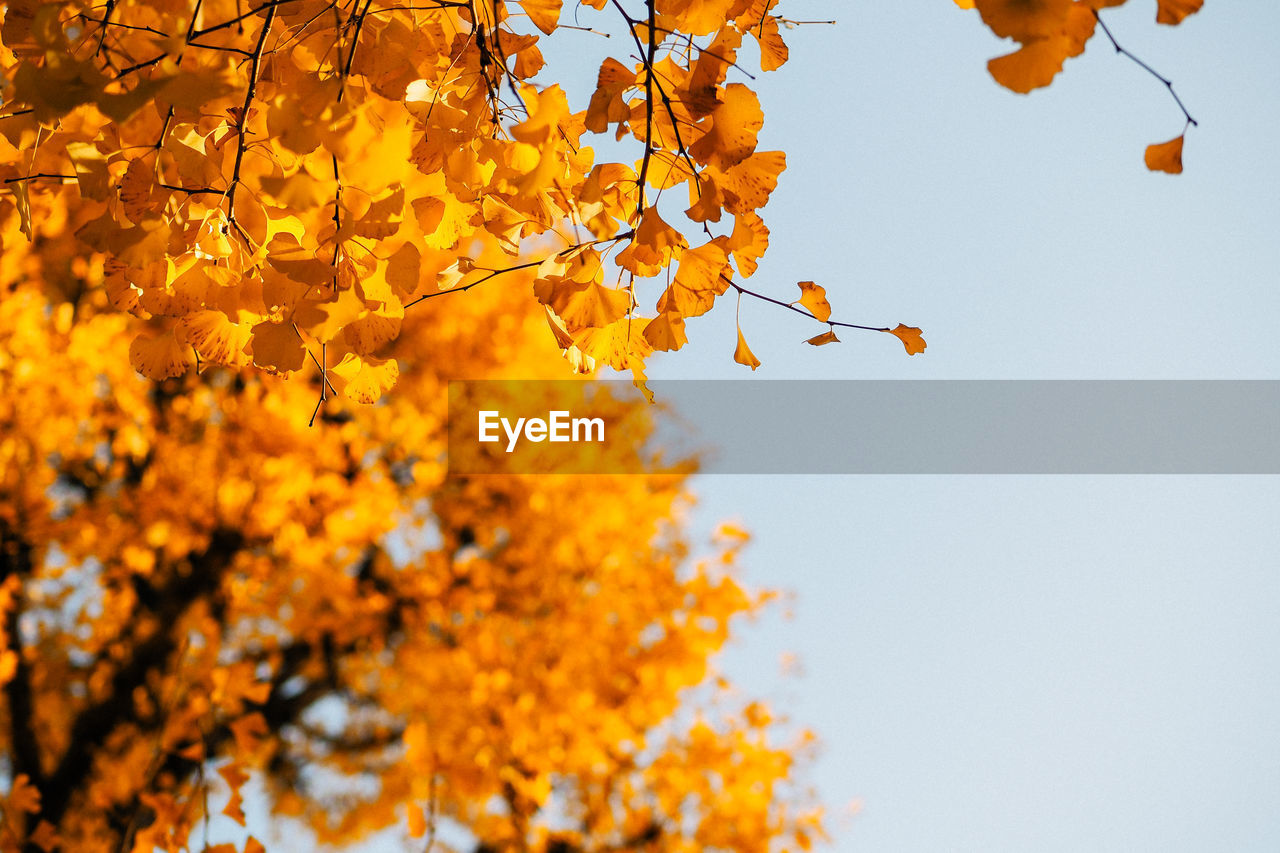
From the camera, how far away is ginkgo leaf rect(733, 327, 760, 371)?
1262mm

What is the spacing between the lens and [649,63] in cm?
102

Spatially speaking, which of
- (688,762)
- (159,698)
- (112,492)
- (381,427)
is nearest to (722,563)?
(688,762)

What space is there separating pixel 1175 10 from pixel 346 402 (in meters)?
3.06

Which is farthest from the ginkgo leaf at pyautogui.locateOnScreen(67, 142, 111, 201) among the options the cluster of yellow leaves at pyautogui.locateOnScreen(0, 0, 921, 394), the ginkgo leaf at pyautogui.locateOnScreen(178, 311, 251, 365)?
the ginkgo leaf at pyautogui.locateOnScreen(178, 311, 251, 365)

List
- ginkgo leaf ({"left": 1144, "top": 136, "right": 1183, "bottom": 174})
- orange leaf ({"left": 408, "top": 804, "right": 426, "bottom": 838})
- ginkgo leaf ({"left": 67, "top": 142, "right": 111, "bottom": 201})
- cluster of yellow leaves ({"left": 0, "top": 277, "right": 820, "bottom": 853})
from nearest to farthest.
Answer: ginkgo leaf ({"left": 1144, "top": 136, "right": 1183, "bottom": 174}) < ginkgo leaf ({"left": 67, "top": 142, "right": 111, "bottom": 201}) < orange leaf ({"left": 408, "top": 804, "right": 426, "bottom": 838}) < cluster of yellow leaves ({"left": 0, "top": 277, "right": 820, "bottom": 853})

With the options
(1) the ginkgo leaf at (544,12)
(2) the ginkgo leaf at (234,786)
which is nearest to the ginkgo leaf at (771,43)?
(1) the ginkgo leaf at (544,12)

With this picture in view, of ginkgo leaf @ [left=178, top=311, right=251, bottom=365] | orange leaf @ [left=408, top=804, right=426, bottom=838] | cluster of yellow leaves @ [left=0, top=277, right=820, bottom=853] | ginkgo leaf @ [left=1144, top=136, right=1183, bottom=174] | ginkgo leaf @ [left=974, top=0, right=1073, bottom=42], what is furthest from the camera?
cluster of yellow leaves @ [left=0, top=277, right=820, bottom=853]

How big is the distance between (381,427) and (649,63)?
18.4 ft

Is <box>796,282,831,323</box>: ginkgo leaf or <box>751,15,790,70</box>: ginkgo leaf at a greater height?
<box>751,15,790,70</box>: ginkgo leaf

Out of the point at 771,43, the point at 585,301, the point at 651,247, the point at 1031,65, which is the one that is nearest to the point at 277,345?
the point at 585,301

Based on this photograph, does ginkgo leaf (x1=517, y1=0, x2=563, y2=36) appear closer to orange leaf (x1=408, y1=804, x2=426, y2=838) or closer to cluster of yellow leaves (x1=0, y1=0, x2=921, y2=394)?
cluster of yellow leaves (x1=0, y1=0, x2=921, y2=394)

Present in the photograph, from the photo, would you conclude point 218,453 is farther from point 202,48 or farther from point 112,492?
point 202,48

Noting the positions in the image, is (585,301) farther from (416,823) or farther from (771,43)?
(416,823)

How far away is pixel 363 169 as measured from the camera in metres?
0.96
